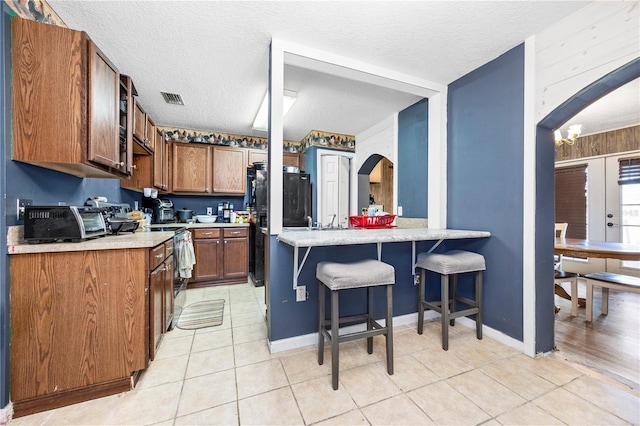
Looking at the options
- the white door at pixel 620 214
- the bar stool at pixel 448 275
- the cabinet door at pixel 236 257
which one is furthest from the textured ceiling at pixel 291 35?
the white door at pixel 620 214

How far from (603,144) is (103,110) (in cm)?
678

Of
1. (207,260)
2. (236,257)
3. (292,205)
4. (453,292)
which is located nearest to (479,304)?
(453,292)

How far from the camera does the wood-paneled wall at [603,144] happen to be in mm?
3797

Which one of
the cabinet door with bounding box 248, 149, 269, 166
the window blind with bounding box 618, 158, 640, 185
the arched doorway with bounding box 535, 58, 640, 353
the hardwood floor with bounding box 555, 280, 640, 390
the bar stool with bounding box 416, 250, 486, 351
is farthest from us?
the cabinet door with bounding box 248, 149, 269, 166

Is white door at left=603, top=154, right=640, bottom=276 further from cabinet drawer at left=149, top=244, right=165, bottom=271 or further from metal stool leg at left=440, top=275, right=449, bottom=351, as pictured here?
cabinet drawer at left=149, top=244, right=165, bottom=271

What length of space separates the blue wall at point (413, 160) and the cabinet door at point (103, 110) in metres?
2.93

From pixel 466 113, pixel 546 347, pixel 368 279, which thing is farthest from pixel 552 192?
pixel 368 279

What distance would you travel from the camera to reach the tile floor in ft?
4.33

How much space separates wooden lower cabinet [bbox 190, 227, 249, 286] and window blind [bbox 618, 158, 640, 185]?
20.0ft

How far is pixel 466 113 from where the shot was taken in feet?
7.98

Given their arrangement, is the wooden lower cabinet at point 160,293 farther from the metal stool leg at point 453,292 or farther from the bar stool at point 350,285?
the metal stool leg at point 453,292

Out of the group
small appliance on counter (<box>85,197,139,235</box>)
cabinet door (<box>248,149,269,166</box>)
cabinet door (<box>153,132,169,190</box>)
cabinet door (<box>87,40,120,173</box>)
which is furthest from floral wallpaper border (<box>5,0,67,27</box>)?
cabinet door (<box>248,149,269,166</box>)

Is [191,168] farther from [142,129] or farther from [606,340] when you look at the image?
[606,340]

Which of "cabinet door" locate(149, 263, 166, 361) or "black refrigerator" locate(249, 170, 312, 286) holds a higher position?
"black refrigerator" locate(249, 170, 312, 286)
